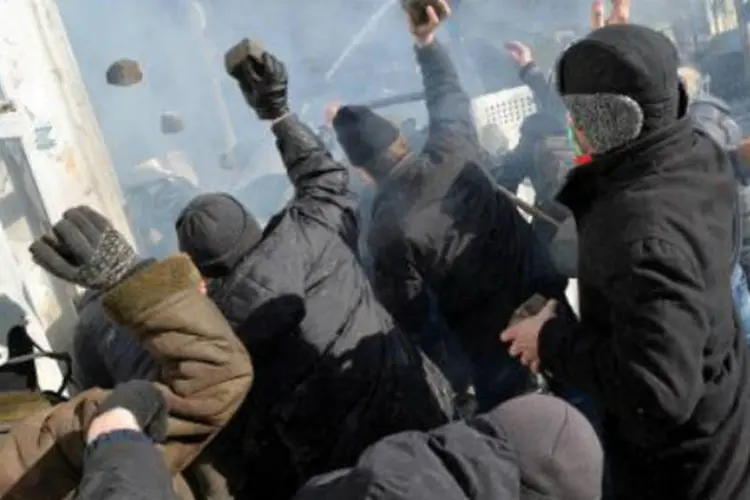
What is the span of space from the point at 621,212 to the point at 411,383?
4.07 feet

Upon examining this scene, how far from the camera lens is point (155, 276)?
6.72 ft

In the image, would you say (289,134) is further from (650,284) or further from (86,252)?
(650,284)

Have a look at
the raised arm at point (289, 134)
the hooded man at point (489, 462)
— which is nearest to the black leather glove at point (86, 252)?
the hooded man at point (489, 462)

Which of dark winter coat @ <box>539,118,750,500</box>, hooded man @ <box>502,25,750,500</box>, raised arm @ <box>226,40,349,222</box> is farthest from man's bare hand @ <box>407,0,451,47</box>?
dark winter coat @ <box>539,118,750,500</box>

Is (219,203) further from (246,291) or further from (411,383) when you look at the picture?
(411,383)

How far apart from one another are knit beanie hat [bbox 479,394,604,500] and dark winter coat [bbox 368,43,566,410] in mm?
1538

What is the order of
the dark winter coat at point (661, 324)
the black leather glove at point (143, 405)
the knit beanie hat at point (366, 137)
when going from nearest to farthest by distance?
the black leather glove at point (143, 405), the dark winter coat at point (661, 324), the knit beanie hat at point (366, 137)

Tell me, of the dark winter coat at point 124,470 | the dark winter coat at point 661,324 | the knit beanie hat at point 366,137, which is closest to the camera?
the dark winter coat at point 124,470

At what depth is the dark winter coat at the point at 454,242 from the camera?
338cm

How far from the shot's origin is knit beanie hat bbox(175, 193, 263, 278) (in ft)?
8.93

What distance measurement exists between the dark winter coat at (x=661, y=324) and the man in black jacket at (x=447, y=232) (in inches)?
44.4

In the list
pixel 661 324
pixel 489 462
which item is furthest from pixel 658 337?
pixel 489 462

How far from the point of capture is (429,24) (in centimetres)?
359

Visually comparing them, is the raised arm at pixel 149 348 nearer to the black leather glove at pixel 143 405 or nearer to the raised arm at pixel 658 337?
the black leather glove at pixel 143 405
